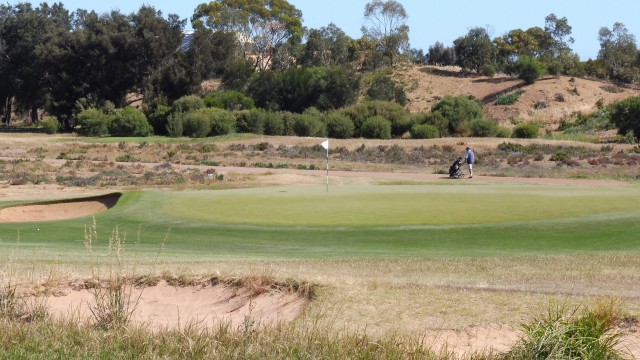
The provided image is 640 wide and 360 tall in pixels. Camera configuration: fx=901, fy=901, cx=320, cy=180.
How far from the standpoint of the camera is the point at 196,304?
38.2 ft

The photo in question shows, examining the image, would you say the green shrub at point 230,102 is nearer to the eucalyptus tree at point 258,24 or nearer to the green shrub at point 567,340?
the eucalyptus tree at point 258,24

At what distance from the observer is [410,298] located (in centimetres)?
1072

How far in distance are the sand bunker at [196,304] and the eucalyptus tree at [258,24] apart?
108 m

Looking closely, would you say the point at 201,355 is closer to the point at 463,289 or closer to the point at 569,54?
the point at 463,289

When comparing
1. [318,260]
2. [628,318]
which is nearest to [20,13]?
[318,260]

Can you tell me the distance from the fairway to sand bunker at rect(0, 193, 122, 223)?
2.40 ft

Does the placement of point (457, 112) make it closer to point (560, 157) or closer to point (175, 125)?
point (560, 157)

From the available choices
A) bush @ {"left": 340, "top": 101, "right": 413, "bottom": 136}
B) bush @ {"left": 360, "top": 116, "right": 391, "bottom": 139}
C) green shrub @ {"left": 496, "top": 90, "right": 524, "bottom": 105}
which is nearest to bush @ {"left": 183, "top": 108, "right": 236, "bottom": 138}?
bush @ {"left": 340, "top": 101, "right": 413, "bottom": 136}

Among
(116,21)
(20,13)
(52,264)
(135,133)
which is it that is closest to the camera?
(52,264)

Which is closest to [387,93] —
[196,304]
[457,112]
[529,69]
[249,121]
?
[529,69]

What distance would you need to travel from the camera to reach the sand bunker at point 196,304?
10742 mm

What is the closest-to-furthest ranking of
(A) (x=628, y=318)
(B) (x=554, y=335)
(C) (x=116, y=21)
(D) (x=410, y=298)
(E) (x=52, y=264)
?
1. (B) (x=554, y=335)
2. (A) (x=628, y=318)
3. (D) (x=410, y=298)
4. (E) (x=52, y=264)
5. (C) (x=116, y=21)

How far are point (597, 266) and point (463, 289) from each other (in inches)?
139

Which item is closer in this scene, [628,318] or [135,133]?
[628,318]
